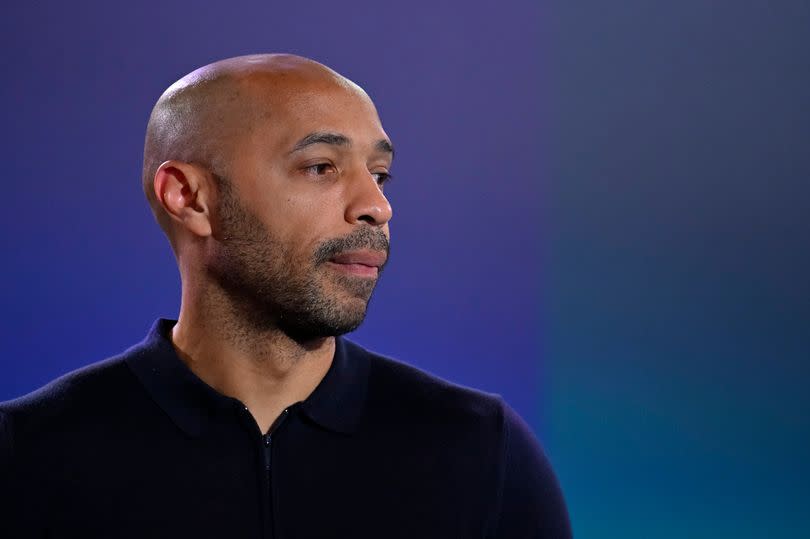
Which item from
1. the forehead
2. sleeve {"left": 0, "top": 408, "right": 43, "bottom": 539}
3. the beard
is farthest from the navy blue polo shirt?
the forehead

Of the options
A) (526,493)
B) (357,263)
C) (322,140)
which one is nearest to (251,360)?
(357,263)

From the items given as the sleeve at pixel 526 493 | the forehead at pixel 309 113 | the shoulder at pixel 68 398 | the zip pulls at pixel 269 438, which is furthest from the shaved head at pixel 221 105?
the sleeve at pixel 526 493

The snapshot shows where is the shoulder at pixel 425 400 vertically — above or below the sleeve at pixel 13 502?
above

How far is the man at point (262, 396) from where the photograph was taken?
5.13 ft

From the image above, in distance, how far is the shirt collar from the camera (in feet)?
5.24

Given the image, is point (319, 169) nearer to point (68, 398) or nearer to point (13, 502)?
point (68, 398)

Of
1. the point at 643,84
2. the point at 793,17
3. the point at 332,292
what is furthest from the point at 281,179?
the point at 793,17

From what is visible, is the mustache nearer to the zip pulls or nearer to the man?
the man

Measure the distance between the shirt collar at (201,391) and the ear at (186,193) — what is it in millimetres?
184

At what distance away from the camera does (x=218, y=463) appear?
1570 mm

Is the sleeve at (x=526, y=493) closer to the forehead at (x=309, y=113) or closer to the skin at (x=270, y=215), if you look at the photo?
the skin at (x=270, y=215)

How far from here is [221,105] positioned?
5.36 feet

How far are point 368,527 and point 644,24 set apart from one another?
4.61 feet

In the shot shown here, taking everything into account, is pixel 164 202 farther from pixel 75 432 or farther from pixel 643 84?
pixel 643 84
